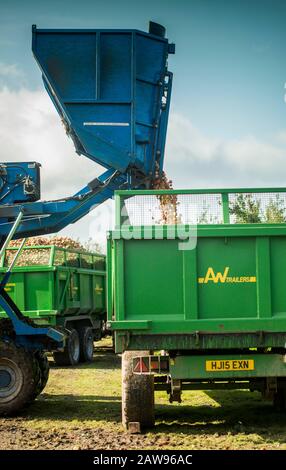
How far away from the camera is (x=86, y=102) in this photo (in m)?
11.6

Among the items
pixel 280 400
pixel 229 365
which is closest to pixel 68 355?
pixel 280 400

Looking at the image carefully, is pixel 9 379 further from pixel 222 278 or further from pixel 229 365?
pixel 222 278

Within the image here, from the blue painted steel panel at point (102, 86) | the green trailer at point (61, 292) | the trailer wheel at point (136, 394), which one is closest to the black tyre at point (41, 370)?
the trailer wheel at point (136, 394)

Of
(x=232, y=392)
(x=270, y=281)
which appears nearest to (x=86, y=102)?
(x=232, y=392)

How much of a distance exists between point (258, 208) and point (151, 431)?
252 cm

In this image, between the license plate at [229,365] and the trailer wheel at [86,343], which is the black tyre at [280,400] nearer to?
the license plate at [229,365]

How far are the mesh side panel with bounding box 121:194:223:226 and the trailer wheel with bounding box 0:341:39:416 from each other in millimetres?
2380

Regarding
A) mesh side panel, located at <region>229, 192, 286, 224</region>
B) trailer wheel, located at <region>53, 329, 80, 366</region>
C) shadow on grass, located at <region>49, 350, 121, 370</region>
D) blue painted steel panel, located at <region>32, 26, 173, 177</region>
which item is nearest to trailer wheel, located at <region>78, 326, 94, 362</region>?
shadow on grass, located at <region>49, 350, 121, 370</region>

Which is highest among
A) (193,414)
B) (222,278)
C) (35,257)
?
(35,257)

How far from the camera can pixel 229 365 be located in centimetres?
645

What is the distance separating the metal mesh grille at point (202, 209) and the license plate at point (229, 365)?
1386 mm

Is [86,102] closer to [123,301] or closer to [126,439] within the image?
[123,301]

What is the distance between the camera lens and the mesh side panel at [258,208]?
263 inches

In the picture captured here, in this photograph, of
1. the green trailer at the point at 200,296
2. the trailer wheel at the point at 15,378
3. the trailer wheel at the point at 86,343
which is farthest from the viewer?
the trailer wheel at the point at 86,343
